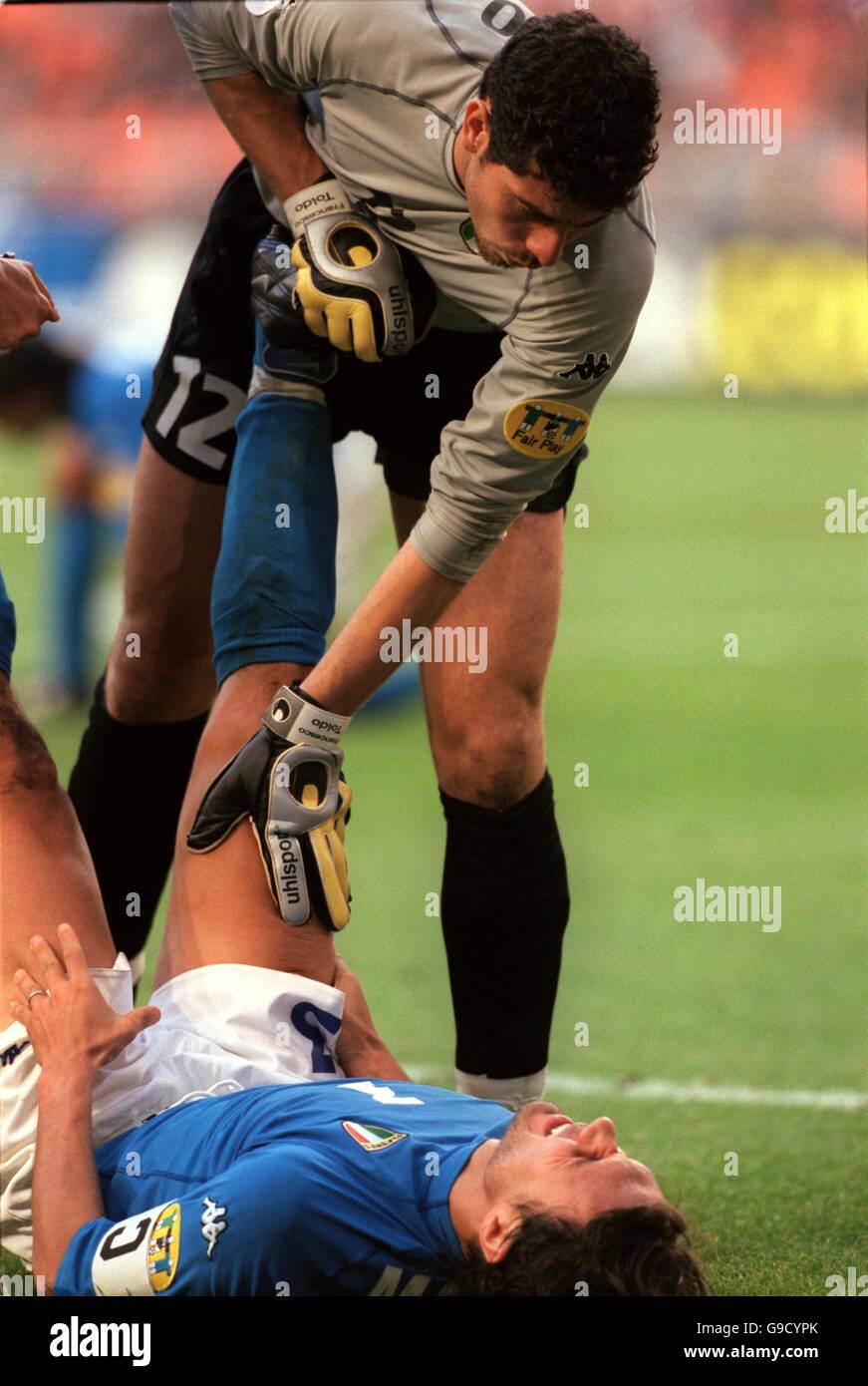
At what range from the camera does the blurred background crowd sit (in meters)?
10.8

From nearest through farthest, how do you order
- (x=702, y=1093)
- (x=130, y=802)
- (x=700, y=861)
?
(x=130, y=802), (x=702, y=1093), (x=700, y=861)

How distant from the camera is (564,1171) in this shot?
2055 millimetres

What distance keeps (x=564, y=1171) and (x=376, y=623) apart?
0.78 metres

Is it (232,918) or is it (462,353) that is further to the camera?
(462,353)

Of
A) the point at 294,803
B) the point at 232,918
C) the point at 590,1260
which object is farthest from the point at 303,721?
the point at 590,1260

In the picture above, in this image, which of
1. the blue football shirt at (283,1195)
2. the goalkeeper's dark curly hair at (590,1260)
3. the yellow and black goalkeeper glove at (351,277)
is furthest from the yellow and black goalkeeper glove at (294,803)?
the goalkeeper's dark curly hair at (590,1260)

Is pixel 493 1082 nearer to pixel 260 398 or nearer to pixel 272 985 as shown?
pixel 272 985

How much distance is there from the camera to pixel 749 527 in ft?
34.4

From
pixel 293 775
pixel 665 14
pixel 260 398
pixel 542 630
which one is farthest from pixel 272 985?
pixel 665 14

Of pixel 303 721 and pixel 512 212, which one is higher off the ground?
pixel 512 212

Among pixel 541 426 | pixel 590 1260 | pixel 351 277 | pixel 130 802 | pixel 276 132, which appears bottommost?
pixel 590 1260

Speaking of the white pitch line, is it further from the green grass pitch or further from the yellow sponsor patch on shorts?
the yellow sponsor patch on shorts

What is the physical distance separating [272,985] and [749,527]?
8387 mm

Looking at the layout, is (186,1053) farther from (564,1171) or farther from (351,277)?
(351,277)
